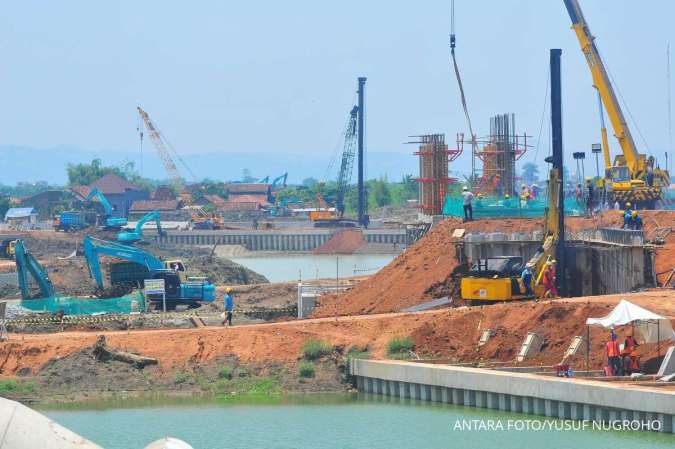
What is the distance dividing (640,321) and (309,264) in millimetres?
83536

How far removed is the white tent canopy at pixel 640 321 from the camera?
117 feet

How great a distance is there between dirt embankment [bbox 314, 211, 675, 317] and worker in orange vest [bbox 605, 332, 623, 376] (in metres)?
14.0

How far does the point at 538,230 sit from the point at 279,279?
46726mm

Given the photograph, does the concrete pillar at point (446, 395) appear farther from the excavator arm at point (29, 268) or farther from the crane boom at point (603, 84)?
the crane boom at point (603, 84)

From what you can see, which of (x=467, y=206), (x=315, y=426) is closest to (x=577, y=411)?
(x=315, y=426)

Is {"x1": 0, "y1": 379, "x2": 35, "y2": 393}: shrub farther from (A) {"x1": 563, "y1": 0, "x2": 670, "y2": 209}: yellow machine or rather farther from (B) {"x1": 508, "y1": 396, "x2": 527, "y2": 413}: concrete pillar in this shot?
(A) {"x1": 563, "y1": 0, "x2": 670, "y2": 209}: yellow machine

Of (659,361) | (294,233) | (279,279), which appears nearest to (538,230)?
(659,361)

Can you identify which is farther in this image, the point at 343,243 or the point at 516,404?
the point at 343,243

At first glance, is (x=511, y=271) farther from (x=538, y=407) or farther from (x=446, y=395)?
(x=538, y=407)

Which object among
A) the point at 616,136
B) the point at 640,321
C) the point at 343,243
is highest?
the point at 616,136

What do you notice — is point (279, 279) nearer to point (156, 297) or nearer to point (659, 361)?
point (156, 297)

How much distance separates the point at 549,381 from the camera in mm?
36000

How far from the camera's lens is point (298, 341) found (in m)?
44.1

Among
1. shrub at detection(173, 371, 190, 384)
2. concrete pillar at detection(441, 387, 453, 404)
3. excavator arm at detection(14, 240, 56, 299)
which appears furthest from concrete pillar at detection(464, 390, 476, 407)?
excavator arm at detection(14, 240, 56, 299)
